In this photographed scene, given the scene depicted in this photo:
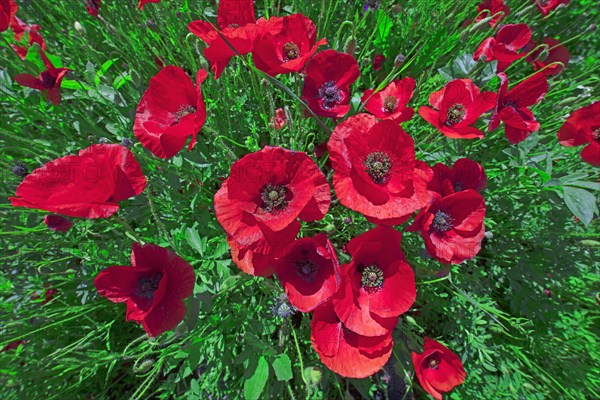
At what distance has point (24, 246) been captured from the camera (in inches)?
72.3

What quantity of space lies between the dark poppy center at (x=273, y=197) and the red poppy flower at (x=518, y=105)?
877 millimetres

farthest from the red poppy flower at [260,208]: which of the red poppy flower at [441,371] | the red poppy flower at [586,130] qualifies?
the red poppy flower at [586,130]

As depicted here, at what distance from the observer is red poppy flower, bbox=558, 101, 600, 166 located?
4.64ft

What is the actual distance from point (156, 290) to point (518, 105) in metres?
1.59

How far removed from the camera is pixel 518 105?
4.90 ft

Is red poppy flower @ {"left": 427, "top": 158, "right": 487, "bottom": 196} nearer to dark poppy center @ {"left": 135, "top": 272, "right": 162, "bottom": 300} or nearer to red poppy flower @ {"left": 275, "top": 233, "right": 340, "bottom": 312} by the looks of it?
red poppy flower @ {"left": 275, "top": 233, "right": 340, "bottom": 312}

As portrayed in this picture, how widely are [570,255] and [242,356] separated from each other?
1.89m

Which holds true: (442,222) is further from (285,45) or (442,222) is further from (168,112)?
(168,112)

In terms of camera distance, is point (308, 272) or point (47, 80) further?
point (47, 80)

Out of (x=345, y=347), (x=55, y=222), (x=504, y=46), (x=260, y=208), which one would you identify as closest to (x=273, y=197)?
(x=260, y=208)

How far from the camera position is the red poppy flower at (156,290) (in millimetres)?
1090

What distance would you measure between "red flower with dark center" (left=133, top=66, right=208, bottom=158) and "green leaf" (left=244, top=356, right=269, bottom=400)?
0.89m

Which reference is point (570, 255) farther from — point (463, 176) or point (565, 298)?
point (463, 176)

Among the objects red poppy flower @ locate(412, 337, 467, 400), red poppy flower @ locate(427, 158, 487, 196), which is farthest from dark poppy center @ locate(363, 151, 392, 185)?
red poppy flower @ locate(412, 337, 467, 400)
